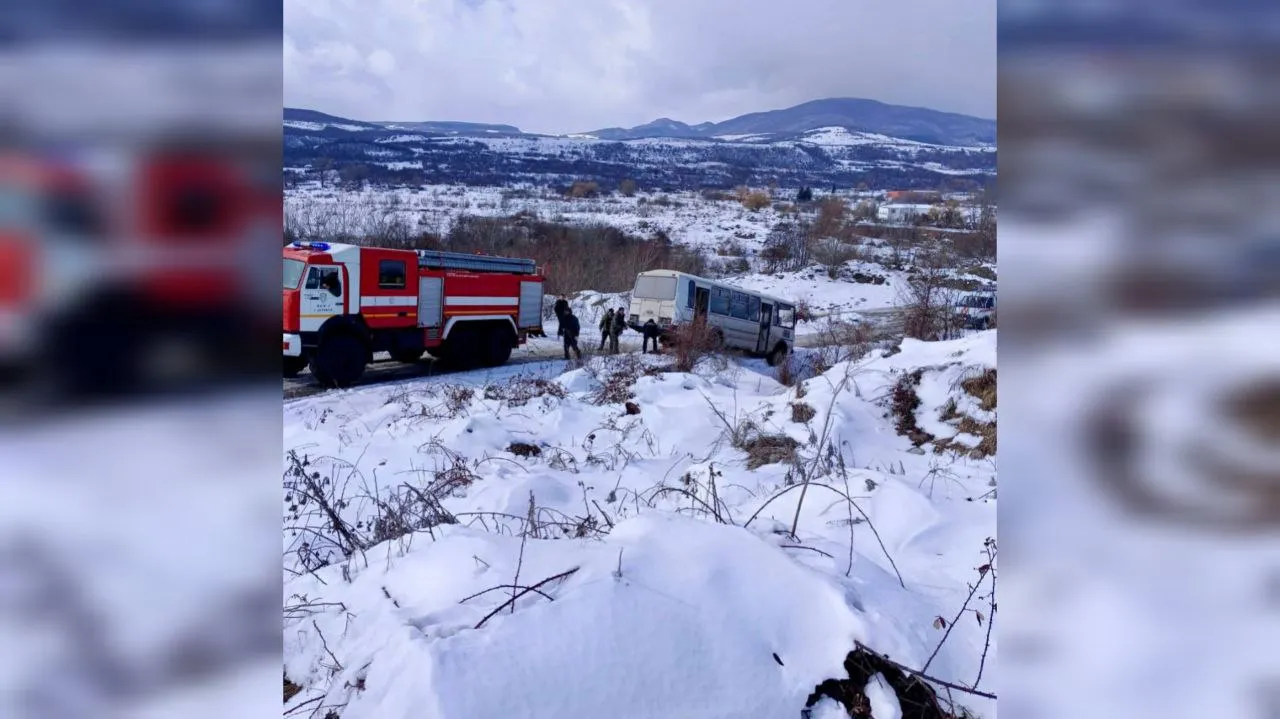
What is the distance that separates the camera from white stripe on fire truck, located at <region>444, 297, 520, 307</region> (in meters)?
14.4

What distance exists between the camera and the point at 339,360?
12305 millimetres

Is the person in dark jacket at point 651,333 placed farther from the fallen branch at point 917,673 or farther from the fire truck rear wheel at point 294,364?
the fallen branch at point 917,673

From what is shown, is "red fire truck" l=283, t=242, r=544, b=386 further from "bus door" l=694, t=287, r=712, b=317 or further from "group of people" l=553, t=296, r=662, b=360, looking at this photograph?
"bus door" l=694, t=287, r=712, b=317

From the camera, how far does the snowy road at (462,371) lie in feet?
41.9

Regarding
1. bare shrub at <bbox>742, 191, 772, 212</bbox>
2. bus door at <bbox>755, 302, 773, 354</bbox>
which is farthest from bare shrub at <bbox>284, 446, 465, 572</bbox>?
bare shrub at <bbox>742, 191, 772, 212</bbox>

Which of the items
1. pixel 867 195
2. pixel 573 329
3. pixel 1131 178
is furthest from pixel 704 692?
pixel 867 195

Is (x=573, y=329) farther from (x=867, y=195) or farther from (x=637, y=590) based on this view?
(x=867, y=195)

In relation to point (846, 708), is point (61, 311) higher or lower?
higher

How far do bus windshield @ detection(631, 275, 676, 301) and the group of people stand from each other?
0.63m

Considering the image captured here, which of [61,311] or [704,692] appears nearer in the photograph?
[61,311]

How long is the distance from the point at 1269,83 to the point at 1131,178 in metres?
0.14

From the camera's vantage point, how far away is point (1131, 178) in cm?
74

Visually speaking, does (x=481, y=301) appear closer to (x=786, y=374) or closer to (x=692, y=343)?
(x=692, y=343)

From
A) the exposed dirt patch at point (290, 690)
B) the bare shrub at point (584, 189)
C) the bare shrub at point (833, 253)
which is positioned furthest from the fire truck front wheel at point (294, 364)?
the bare shrub at point (584, 189)
